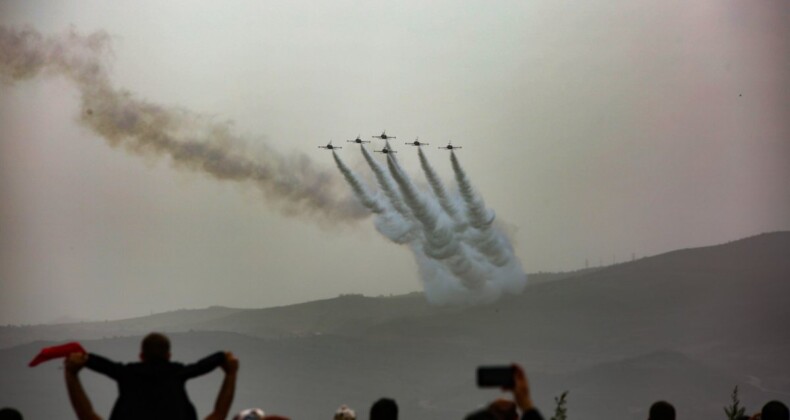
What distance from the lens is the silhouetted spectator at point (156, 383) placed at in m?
8.06

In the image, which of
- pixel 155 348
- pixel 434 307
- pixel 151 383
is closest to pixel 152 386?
pixel 151 383

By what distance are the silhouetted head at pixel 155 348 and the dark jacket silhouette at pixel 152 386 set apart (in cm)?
4

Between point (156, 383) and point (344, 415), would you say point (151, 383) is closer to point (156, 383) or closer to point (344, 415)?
point (156, 383)

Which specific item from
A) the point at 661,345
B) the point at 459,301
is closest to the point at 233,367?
the point at 459,301

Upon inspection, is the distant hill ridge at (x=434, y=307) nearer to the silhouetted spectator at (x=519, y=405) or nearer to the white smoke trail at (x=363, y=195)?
the white smoke trail at (x=363, y=195)

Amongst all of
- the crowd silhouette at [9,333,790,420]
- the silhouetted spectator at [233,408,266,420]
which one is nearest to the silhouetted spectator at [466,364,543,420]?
the crowd silhouette at [9,333,790,420]

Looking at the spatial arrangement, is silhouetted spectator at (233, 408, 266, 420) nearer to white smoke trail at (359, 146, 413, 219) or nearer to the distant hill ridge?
white smoke trail at (359, 146, 413, 219)

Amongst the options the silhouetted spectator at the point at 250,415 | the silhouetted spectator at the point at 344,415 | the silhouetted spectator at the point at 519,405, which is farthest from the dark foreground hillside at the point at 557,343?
the silhouetted spectator at the point at 519,405

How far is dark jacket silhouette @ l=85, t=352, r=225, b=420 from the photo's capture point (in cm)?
807

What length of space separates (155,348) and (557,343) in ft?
228

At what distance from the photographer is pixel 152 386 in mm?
8195

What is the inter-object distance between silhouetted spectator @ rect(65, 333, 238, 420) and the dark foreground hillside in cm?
5200

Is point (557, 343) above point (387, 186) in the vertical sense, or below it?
below

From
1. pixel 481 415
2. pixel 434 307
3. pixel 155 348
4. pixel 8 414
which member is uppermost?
pixel 434 307
